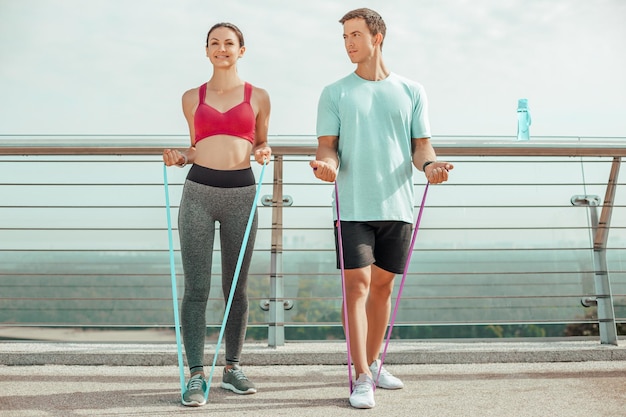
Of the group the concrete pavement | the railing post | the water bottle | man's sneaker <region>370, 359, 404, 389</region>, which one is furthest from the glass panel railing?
man's sneaker <region>370, 359, 404, 389</region>

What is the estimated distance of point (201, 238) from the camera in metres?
2.07

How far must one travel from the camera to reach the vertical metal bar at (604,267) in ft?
9.25

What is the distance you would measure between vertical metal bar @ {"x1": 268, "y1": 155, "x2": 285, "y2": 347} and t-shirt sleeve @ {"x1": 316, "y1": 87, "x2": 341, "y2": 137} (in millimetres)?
704

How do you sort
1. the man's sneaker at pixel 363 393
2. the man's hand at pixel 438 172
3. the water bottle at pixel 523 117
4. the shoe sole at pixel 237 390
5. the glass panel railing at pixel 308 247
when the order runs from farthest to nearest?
1. the water bottle at pixel 523 117
2. the glass panel railing at pixel 308 247
3. the shoe sole at pixel 237 390
4. the man's hand at pixel 438 172
5. the man's sneaker at pixel 363 393

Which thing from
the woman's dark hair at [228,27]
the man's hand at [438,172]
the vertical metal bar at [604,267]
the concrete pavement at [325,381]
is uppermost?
the woman's dark hair at [228,27]

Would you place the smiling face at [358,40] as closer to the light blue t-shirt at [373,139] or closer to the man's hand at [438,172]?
the light blue t-shirt at [373,139]

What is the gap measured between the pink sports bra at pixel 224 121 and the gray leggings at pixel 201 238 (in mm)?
190

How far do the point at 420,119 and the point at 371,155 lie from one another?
0.82 feet

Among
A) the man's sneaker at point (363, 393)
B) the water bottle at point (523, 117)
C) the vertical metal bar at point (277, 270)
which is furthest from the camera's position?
the water bottle at point (523, 117)

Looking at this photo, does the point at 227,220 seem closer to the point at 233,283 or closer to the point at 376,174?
the point at 233,283

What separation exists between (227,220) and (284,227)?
2.51 ft

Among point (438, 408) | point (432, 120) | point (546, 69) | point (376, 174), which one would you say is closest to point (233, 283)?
point (376, 174)

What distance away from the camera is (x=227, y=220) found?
6.91ft

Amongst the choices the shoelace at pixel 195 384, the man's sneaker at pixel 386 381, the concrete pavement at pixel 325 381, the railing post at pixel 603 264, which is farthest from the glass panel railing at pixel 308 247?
the shoelace at pixel 195 384
